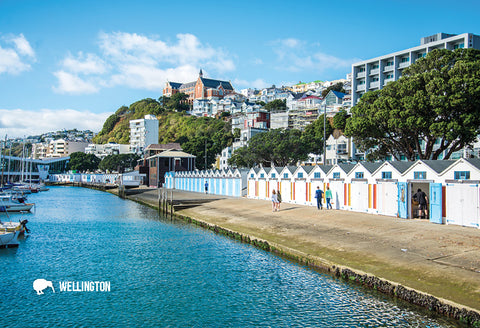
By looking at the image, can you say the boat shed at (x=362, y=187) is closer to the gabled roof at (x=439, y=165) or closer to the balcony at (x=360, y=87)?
the gabled roof at (x=439, y=165)

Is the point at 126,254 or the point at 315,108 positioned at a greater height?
the point at 315,108

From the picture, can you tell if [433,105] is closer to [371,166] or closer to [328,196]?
[371,166]

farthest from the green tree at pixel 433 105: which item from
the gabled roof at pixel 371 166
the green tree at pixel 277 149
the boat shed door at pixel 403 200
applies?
the green tree at pixel 277 149

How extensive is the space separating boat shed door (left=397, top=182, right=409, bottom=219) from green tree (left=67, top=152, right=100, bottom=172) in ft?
599

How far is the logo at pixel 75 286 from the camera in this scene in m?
16.0

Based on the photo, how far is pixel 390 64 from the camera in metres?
94.8

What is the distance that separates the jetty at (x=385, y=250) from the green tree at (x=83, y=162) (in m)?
172

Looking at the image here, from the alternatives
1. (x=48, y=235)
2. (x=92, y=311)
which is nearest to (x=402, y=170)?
(x=92, y=311)

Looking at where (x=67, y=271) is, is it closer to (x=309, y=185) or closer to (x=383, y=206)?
(x=383, y=206)

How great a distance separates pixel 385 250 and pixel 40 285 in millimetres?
15627

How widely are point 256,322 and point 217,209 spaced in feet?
90.6

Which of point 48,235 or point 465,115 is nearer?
point 48,235

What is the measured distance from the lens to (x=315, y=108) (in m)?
139

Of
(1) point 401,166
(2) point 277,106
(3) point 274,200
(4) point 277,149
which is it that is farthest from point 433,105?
(2) point 277,106
